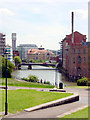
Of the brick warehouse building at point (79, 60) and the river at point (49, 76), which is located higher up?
the brick warehouse building at point (79, 60)

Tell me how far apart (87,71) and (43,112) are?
50080mm

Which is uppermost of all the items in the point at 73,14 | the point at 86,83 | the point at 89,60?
the point at 73,14

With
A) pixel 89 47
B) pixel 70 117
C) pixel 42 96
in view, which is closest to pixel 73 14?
pixel 89 47

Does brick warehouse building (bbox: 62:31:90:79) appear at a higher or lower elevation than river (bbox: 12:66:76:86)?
higher

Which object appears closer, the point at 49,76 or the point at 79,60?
the point at 79,60

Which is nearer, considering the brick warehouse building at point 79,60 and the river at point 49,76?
the river at point 49,76

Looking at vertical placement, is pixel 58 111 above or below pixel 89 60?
below

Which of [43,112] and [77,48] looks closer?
[43,112]

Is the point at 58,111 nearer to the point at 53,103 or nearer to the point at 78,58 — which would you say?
the point at 53,103

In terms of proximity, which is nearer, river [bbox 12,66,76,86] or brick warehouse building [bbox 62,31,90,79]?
river [bbox 12,66,76,86]

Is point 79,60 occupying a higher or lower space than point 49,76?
higher

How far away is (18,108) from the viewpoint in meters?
17.9

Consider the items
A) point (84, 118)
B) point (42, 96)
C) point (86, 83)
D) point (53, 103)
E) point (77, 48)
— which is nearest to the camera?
point (84, 118)

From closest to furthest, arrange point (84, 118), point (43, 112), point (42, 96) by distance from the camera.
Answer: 1. point (84, 118)
2. point (43, 112)
3. point (42, 96)
